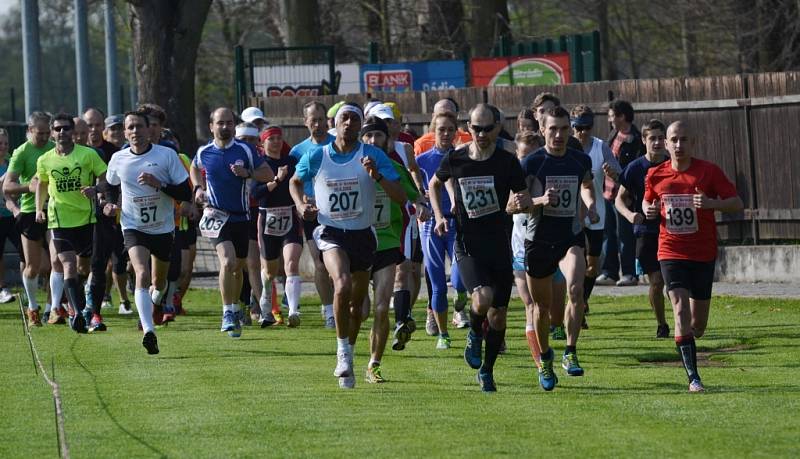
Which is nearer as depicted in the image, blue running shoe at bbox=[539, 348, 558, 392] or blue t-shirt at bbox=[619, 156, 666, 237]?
blue running shoe at bbox=[539, 348, 558, 392]

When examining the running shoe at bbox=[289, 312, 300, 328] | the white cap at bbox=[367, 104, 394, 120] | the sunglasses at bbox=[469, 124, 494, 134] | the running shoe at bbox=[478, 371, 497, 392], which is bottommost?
the running shoe at bbox=[478, 371, 497, 392]

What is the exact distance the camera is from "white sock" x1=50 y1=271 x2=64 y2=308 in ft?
56.0

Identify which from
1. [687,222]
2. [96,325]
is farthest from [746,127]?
[687,222]

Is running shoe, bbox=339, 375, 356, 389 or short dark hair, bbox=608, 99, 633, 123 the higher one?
short dark hair, bbox=608, 99, 633, 123

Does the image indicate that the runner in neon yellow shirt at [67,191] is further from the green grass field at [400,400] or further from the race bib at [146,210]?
the race bib at [146,210]

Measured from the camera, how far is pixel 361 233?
11.8 meters

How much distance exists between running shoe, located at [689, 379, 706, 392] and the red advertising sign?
1651 cm

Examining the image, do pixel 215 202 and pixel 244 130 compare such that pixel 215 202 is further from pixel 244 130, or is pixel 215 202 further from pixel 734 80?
pixel 734 80

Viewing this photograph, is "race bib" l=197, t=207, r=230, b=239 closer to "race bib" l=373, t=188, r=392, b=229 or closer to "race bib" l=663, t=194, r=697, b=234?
"race bib" l=373, t=188, r=392, b=229

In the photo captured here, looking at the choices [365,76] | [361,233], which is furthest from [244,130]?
[365,76]

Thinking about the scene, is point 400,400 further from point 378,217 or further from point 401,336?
point 401,336

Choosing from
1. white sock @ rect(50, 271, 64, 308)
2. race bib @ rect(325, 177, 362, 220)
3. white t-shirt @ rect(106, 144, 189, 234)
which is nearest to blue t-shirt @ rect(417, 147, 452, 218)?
white t-shirt @ rect(106, 144, 189, 234)

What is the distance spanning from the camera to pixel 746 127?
2148 centimetres

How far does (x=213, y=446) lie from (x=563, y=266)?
14.1ft
